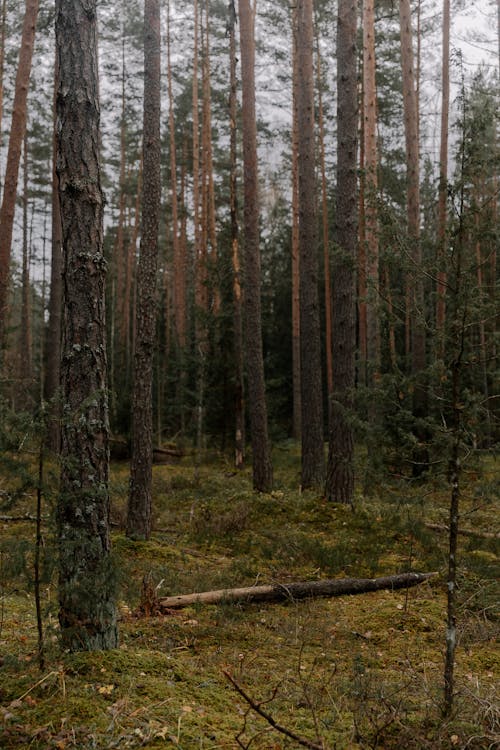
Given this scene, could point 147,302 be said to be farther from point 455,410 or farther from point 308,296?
point 455,410

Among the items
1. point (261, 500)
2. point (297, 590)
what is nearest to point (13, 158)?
point (261, 500)

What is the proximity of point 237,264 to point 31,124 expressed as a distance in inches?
628

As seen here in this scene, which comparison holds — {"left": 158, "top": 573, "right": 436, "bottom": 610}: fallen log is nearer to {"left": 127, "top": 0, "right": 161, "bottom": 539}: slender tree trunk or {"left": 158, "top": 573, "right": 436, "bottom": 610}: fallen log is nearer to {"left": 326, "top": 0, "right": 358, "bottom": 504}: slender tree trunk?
{"left": 127, "top": 0, "right": 161, "bottom": 539}: slender tree trunk

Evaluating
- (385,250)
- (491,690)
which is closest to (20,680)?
(491,690)

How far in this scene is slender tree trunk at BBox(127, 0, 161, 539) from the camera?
8188 mm

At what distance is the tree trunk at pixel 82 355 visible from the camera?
3.65 meters

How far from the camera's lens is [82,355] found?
3791 millimetres

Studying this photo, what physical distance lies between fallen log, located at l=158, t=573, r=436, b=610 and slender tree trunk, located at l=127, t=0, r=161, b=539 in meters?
2.35


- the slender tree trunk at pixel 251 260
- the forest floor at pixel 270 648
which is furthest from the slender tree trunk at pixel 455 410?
the slender tree trunk at pixel 251 260

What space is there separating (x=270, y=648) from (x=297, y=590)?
55.1 inches

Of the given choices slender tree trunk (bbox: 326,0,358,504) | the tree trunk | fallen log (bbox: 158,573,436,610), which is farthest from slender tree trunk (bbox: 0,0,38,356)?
the tree trunk

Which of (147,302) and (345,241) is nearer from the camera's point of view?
(147,302)

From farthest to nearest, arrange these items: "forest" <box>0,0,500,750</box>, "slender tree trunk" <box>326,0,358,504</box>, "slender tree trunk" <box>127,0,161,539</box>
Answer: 1. "slender tree trunk" <box>326,0,358,504</box>
2. "slender tree trunk" <box>127,0,161,539</box>
3. "forest" <box>0,0,500,750</box>

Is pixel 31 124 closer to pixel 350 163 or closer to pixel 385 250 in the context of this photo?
pixel 350 163
